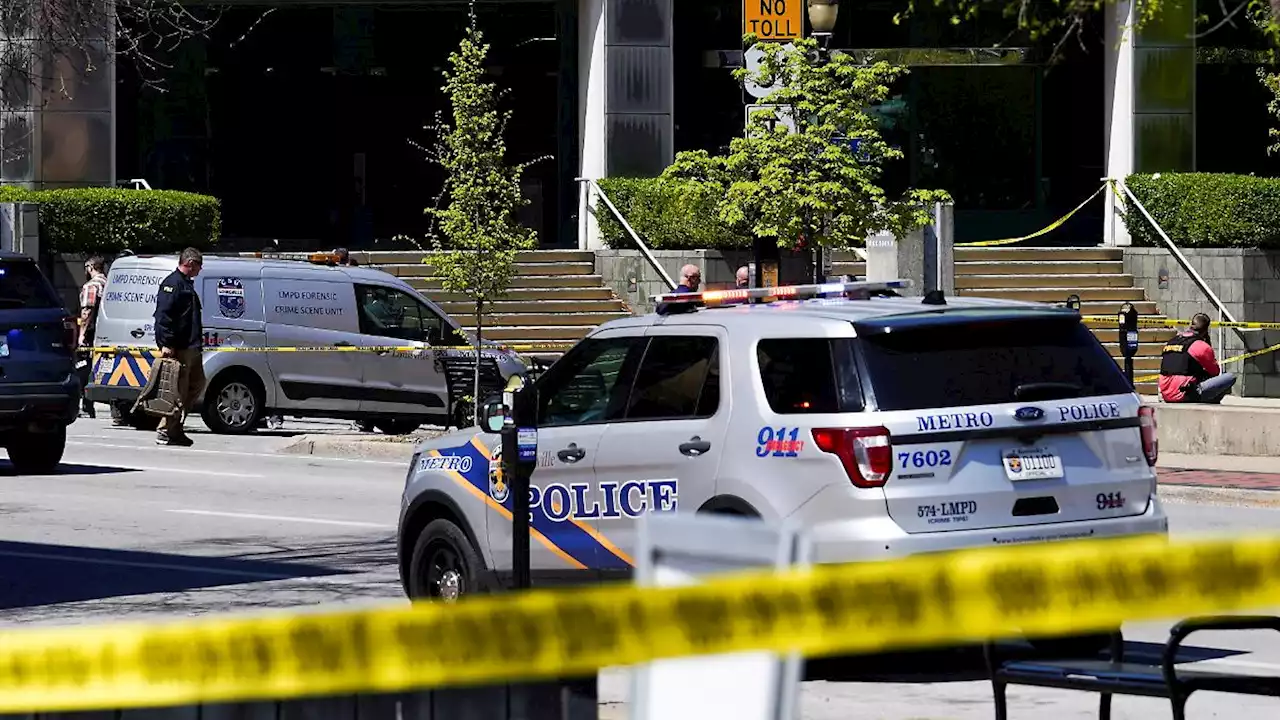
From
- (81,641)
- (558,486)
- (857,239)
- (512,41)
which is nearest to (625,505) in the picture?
(558,486)

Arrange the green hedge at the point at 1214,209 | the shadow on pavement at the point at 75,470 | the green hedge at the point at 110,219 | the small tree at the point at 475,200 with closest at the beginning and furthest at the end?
the shadow on pavement at the point at 75,470
the small tree at the point at 475,200
the green hedge at the point at 110,219
the green hedge at the point at 1214,209

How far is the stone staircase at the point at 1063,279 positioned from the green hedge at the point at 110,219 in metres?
11.4

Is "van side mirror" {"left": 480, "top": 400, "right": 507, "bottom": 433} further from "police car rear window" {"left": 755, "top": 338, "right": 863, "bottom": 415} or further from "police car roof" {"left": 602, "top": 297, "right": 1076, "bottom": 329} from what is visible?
"police car rear window" {"left": 755, "top": 338, "right": 863, "bottom": 415}

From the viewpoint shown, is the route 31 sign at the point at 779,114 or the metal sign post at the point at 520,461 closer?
the metal sign post at the point at 520,461

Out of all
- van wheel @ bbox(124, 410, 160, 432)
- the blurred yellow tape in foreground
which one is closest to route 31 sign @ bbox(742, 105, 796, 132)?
van wheel @ bbox(124, 410, 160, 432)

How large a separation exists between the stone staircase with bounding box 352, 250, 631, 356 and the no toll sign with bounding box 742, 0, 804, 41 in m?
7.84

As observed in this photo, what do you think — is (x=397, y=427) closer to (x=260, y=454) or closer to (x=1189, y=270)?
(x=260, y=454)

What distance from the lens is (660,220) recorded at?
3306 cm

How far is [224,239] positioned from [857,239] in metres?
16.6

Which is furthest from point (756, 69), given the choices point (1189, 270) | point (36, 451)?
point (1189, 270)

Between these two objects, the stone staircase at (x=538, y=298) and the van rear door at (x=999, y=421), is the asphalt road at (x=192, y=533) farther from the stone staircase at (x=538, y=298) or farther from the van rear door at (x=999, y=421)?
the stone staircase at (x=538, y=298)

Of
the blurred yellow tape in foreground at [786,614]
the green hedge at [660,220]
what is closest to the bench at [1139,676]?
the blurred yellow tape in foreground at [786,614]

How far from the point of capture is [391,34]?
38.6 metres

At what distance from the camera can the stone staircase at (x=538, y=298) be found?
3167 centimetres
